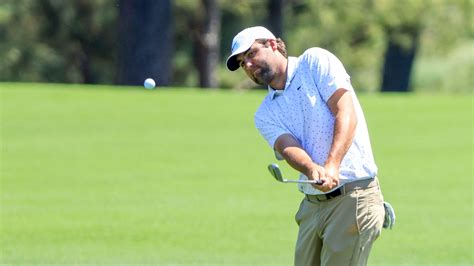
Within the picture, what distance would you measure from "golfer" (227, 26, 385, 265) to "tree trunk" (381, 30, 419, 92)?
38.5 meters

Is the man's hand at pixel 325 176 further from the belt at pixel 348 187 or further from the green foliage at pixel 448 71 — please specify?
the green foliage at pixel 448 71

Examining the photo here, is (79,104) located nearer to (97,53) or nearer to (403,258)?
(403,258)

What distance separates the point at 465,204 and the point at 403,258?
428 cm

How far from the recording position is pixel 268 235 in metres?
13.4

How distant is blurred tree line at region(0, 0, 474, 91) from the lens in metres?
39.3

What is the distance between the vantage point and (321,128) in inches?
239

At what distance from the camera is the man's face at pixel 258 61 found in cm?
602

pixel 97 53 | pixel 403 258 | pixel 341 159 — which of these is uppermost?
pixel 341 159

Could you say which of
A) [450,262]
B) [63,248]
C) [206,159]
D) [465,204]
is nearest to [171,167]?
[206,159]

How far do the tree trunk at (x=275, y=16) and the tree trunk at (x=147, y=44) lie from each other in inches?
350

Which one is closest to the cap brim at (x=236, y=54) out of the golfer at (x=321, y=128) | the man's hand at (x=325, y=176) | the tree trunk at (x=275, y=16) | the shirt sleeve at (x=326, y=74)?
the golfer at (x=321, y=128)

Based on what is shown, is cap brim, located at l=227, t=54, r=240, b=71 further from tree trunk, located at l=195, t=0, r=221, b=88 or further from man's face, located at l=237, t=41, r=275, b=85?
tree trunk, located at l=195, t=0, r=221, b=88

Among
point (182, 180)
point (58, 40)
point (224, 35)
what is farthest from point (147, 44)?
point (224, 35)

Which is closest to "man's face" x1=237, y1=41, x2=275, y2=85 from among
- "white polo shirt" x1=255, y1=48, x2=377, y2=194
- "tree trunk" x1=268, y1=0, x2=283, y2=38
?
"white polo shirt" x1=255, y1=48, x2=377, y2=194
